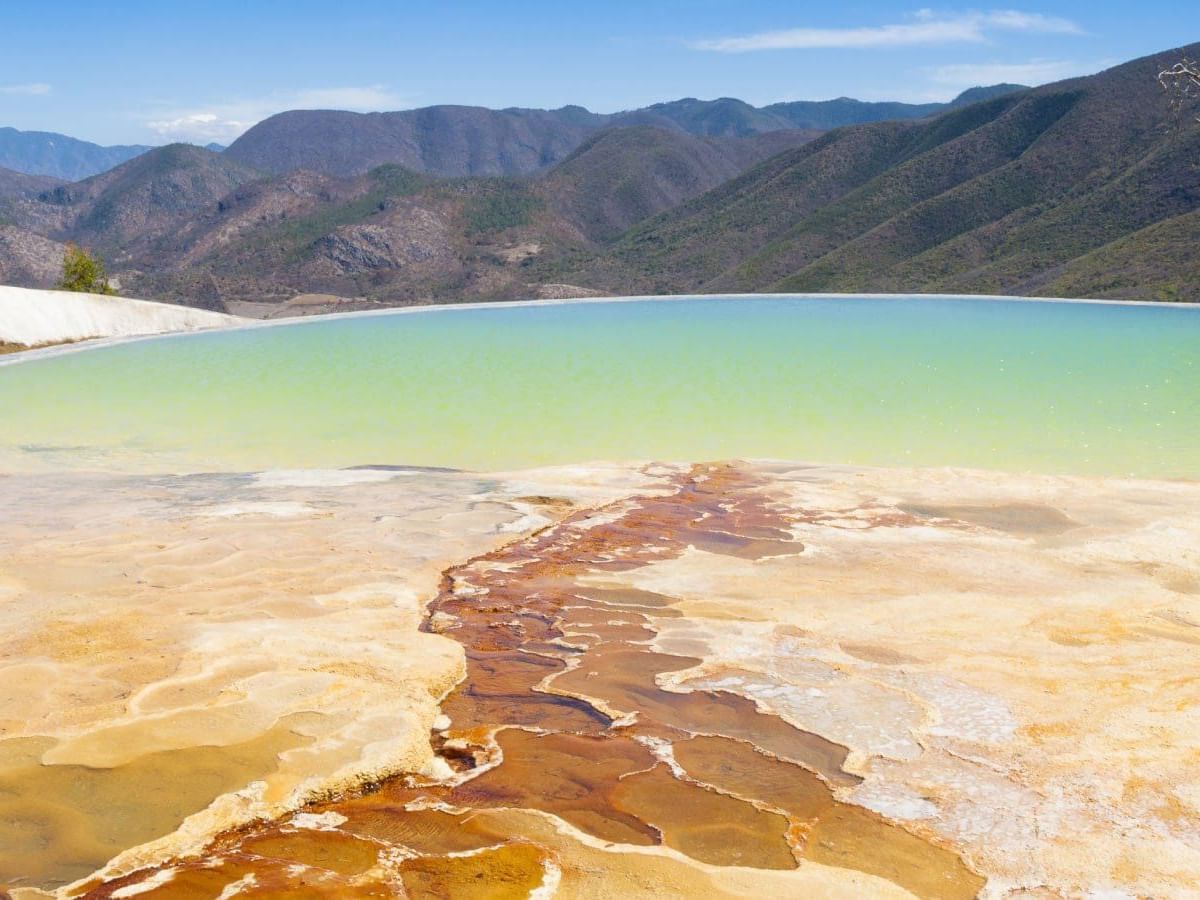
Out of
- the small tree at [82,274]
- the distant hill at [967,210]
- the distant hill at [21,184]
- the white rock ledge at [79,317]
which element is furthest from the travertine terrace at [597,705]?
the distant hill at [21,184]

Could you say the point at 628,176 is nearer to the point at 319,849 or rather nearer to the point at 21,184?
the point at 319,849

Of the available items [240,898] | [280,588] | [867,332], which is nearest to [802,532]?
[280,588]

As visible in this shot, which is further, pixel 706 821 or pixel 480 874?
pixel 706 821

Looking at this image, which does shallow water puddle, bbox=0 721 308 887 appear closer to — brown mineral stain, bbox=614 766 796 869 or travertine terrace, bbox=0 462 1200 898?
travertine terrace, bbox=0 462 1200 898

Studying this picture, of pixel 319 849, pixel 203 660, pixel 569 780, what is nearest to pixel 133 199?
pixel 203 660

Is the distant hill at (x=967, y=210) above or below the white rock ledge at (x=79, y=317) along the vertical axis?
above

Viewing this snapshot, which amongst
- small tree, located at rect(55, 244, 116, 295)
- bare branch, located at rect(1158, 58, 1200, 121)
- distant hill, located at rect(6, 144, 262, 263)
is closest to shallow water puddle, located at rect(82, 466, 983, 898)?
bare branch, located at rect(1158, 58, 1200, 121)

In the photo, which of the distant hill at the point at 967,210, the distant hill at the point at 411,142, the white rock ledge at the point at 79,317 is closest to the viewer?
the white rock ledge at the point at 79,317

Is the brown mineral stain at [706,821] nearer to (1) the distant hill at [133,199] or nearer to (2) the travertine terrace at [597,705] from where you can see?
(2) the travertine terrace at [597,705]
